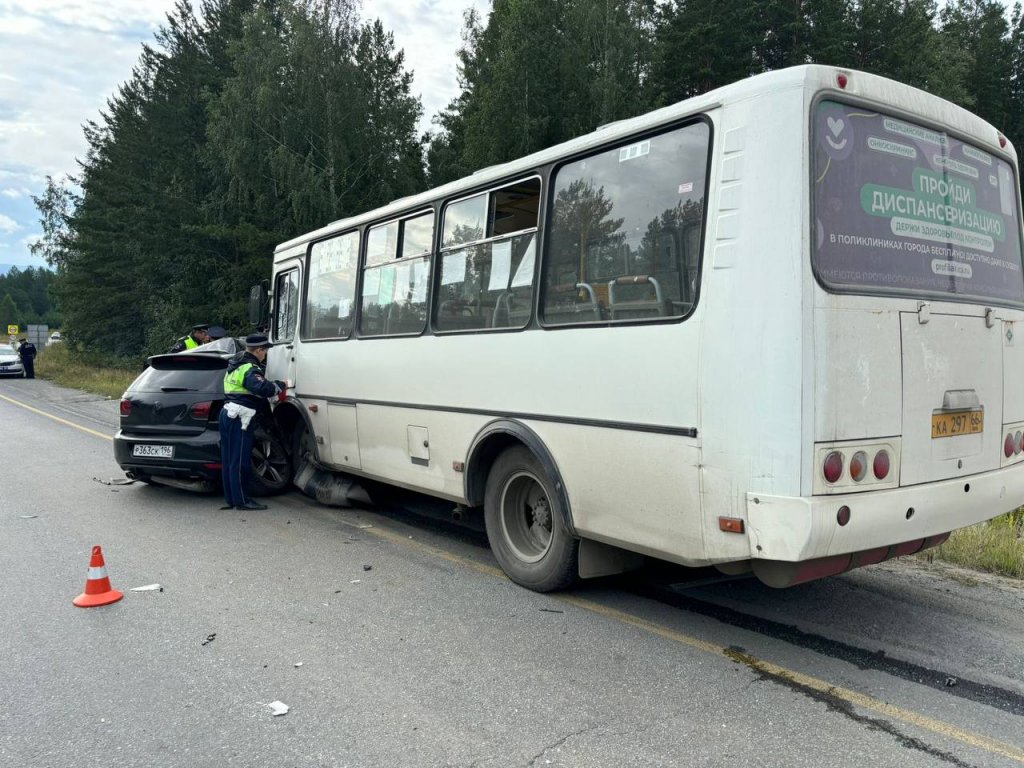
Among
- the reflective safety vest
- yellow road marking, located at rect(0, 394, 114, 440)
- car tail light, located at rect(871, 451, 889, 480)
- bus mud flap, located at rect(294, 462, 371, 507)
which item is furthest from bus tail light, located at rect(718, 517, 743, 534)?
yellow road marking, located at rect(0, 394, 114, 440)

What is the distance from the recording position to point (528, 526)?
539cm

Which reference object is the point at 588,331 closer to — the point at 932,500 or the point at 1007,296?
the point at 932,500

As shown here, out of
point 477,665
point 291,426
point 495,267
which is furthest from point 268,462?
point 477,665

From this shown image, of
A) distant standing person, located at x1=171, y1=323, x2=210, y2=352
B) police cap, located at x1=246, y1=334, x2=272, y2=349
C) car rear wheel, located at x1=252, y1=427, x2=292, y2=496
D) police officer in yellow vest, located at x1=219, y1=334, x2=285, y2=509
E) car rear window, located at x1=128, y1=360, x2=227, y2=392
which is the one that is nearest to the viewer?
police officer in yellow vest, located at x1=219, y1=334, x2=285, y2=509

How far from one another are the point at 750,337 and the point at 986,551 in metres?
3.38

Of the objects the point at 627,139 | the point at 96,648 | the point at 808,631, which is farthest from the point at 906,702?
the point at 96,648

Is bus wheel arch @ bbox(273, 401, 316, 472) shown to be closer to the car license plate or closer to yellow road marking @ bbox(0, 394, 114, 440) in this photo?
the car license plate

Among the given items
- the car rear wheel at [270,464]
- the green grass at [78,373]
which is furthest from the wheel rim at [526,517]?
the green grass at [78,373]

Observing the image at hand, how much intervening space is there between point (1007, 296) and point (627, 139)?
2406mm

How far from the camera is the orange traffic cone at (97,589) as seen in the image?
493cm

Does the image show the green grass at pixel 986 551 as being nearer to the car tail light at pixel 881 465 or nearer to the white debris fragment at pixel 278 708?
the car tail light at pixel 881 465

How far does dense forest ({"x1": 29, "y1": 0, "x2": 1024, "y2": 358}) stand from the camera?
2750cm

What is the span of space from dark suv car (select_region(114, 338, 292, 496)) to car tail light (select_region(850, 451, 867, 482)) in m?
6.11

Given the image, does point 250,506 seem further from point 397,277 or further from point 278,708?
point 278,708
